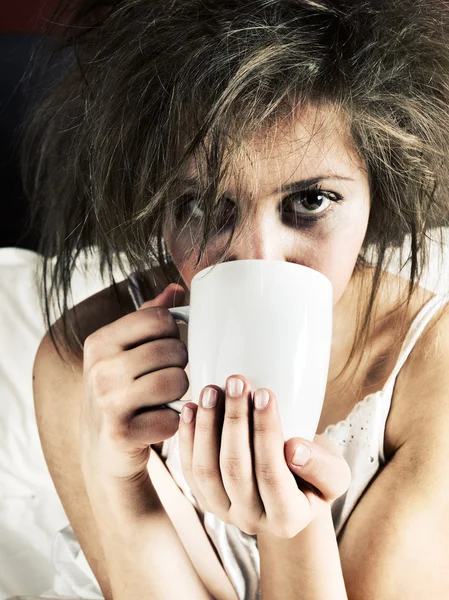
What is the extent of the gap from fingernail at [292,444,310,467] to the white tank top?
379 mm

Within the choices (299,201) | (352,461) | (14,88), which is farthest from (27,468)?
(299,201)

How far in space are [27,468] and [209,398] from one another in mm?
824

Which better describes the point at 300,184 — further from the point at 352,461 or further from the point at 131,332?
the point at 352,461

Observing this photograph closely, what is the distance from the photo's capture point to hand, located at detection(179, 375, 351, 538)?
625mm

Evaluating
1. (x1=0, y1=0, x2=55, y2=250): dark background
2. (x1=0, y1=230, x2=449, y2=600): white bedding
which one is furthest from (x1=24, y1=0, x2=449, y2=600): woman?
(x1=0, y1=0, x2=55, y2=250): dark background

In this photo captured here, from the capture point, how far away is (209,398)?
2.08 feet

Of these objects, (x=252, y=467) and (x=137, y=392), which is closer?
(x=252, y=467)

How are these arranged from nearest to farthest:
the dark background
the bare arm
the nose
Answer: the nose → the bare arm → the dark background

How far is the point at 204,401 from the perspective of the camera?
0.63 meters

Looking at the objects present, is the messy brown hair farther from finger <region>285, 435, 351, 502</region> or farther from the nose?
finger <region>285, 435, 351, 502</region>

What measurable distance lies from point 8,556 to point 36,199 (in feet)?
2.17

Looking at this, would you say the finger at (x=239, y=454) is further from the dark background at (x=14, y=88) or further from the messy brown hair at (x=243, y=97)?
the dark background at (x=14, y=88)

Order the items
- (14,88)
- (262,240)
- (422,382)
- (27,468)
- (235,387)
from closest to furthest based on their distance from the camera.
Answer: (235,387) < (262,240) < (422,382) < (27,468) < (14,88)

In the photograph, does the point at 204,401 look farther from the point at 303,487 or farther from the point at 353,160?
the point at 353,160
